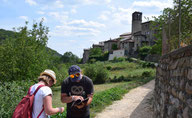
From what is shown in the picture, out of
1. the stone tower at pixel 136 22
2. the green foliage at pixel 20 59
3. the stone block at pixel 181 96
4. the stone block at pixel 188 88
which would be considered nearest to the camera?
the stone block at pixel 188 88

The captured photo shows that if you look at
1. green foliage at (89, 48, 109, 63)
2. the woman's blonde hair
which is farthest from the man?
green foliage at (89, 48, 109, 63)

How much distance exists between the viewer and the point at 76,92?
3697 millimetres

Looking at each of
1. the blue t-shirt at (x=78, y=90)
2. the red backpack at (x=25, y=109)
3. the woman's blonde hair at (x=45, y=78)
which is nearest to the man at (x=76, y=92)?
the blue t-shirt at (x=78, y=90)

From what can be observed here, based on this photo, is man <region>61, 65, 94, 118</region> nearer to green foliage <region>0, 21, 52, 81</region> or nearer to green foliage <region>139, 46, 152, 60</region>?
green foliage <region>0, 21, 52, 81</region>

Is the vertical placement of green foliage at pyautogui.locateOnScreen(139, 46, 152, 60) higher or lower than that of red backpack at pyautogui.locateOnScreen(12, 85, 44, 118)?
higher

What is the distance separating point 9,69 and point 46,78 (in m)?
11.5

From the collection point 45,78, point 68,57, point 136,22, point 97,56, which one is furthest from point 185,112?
point 68,57

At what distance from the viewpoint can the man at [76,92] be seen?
143 inches

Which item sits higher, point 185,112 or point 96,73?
point 185,112

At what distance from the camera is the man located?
3629 mm

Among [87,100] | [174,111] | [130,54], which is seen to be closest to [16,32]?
[87,100]

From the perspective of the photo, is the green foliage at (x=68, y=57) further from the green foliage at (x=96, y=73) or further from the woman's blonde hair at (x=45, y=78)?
the woman's blonde hair at (x=45, y=78)

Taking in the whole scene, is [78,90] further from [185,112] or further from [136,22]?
[136,22]

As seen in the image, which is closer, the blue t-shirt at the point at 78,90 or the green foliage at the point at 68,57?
the blue t-shirt at the point at 78,90
